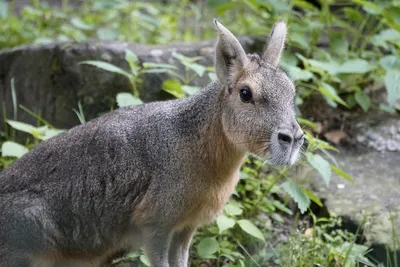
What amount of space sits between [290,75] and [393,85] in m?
1.63

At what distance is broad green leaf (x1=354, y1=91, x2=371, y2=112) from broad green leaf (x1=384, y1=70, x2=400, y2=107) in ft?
2.57

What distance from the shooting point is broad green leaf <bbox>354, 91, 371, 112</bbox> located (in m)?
7.29

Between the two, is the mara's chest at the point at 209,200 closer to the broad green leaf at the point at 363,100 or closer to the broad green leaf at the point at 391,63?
the broad green leaf at the point at 391,63

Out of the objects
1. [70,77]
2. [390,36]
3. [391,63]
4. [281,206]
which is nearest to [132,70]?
[70,77]

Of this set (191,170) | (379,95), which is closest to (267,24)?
(379,95)

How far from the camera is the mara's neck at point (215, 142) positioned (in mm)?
4906

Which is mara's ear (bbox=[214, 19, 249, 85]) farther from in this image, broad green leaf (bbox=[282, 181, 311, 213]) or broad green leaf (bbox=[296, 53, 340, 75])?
broad green leaf (bbox=[296, 53, 340, 75])

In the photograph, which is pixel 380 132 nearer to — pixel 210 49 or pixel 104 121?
pixel 210 49

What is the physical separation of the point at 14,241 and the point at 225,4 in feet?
12.7

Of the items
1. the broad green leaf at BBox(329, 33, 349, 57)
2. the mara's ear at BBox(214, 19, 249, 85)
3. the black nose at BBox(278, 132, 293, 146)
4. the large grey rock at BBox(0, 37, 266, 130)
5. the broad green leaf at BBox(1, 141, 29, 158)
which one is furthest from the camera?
the broad green leaf at BBox(329, 33, 349, 57)

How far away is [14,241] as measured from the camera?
15.7 ft

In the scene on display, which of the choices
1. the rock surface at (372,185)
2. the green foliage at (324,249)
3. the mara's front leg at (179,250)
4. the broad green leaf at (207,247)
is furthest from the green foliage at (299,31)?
the mara's front leg at (179,250)

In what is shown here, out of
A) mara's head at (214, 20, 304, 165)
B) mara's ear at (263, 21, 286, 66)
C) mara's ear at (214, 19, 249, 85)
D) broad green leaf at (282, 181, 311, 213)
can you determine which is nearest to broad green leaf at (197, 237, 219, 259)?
broad green leaf at (282, 181, 311, 213)

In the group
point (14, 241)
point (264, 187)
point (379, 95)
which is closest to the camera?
point (14, 241)
